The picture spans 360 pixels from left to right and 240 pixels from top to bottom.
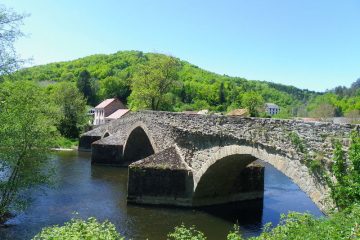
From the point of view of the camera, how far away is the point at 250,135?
50.5 feet

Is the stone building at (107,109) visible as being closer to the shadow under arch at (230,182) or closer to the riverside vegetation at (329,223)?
the shadow under arch at (230,182)

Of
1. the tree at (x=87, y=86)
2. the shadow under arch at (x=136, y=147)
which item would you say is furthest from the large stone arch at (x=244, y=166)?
the tree at (x=87, y=86)

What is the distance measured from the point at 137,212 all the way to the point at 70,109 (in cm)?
4007

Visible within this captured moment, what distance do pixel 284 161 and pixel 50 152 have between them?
33.4ft

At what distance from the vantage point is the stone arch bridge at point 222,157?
12.5 m

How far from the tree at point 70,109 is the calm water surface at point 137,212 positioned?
2867 centimetres

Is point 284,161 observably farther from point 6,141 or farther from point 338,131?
point 6,141

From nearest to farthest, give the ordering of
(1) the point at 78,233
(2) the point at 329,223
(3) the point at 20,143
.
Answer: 1. (1) the point at 78,233
2. (2) the point at 329,223
3. (3) the point at 20,143

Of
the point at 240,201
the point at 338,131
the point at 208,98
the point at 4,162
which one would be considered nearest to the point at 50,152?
the point at 4,162

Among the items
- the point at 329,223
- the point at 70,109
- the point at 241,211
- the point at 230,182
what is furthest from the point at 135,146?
the point at 329,223

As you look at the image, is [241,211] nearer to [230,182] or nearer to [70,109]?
[230,182]

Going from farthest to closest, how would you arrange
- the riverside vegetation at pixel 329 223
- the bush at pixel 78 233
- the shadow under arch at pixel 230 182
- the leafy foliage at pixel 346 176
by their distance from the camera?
1. the shadow under arch at pixel 230 182
2. the leafy foliage at pixel 346 176
3. the riverside vegetation at pixel 329 223
4. the bush at pixel 78 233

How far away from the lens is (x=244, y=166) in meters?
20.0

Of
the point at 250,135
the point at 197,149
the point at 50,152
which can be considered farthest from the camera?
the point at 197,149
